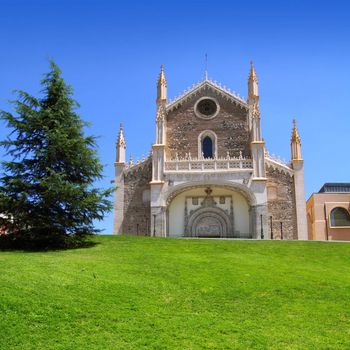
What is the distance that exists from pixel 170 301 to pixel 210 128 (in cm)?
2744

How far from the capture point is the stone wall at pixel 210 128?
3969 cm

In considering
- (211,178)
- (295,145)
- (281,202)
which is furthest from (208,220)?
(295,145)

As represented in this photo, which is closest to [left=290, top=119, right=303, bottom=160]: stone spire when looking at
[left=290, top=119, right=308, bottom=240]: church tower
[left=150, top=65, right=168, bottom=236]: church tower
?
[left=290, top=119, right=308, bottom=240]: church tower

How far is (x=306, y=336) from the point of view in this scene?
38.8 ft

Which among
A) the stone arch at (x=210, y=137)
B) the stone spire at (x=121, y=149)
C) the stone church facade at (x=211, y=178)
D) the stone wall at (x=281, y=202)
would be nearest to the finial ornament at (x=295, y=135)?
the stone church facade at (x=211, y=178)

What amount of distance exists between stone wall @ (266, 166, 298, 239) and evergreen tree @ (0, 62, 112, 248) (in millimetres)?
16428

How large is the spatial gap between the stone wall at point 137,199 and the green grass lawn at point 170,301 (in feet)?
56.5

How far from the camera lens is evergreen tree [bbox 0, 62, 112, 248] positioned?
22.3 meters

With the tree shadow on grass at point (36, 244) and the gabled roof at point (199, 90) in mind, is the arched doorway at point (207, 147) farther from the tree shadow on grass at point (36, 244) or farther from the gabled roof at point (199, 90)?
the tree shadow on grass at point (36, 244)

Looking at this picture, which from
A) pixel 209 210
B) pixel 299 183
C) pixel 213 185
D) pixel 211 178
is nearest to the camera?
pixel 211 178

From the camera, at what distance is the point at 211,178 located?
3634 centimetres

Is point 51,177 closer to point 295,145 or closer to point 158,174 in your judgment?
point 158,174

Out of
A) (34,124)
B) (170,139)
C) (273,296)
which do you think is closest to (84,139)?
(34,124)

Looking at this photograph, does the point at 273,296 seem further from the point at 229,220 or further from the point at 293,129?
the point at 293,129
